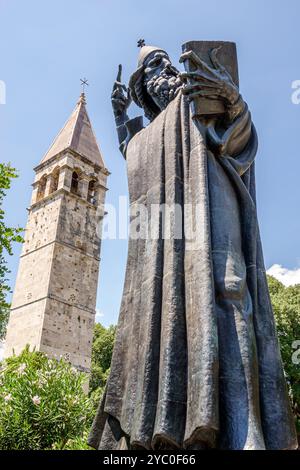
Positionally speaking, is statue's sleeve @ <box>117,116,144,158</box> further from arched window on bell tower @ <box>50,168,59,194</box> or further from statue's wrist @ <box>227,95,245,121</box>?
arched window on bell tower @ <box>50,168,59,194</box>

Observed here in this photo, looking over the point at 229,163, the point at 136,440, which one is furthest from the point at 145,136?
the point at 136,440

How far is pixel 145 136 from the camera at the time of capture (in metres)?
4.11

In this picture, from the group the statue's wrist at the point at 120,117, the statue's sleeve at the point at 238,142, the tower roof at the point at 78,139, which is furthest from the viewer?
the tower roof at the point at 78,139

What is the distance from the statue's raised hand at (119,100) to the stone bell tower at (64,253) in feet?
103

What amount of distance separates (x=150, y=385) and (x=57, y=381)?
6.49 m

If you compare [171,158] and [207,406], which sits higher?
[171,158]

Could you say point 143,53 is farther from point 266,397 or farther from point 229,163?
point 266,397

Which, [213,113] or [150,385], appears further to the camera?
[213,113]

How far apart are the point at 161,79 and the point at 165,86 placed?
0.12m

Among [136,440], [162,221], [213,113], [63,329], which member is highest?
[63,329]

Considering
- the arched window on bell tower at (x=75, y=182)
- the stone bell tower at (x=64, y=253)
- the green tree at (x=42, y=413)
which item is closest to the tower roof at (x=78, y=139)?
the stone bell tower at (x=64, y=253)

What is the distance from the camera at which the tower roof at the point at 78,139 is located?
150ft

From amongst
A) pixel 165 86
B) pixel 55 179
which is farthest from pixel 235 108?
pixel 55 179

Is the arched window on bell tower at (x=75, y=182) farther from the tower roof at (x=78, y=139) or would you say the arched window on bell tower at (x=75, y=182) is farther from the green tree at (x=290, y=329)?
the green tree at (x=290, y=329)
